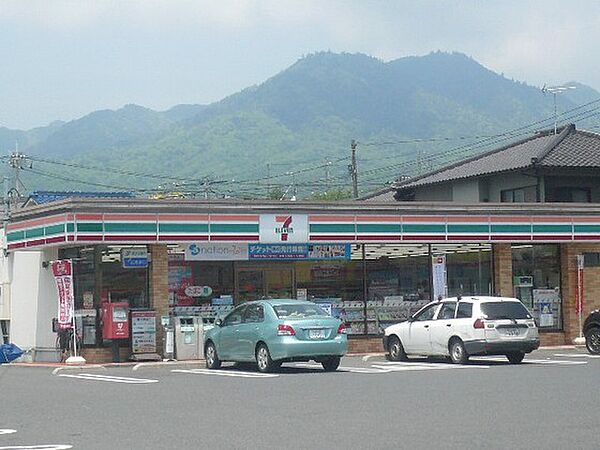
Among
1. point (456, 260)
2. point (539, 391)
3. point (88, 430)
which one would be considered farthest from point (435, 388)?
point (456, 260)

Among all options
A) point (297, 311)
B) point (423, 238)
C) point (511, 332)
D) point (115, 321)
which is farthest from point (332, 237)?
point (511, 332)

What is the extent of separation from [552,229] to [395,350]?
9.02 m

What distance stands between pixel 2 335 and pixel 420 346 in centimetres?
1374

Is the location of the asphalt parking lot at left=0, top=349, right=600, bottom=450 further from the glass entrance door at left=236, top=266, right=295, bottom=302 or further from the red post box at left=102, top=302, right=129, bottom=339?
the glass entrance door at left=236, top=266, right=295, bottom=302

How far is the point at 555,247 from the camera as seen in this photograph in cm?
3566

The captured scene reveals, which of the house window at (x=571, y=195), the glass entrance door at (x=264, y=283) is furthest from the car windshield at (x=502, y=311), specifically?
the house window at (x=571, y=195)

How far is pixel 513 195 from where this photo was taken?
45.0 metres

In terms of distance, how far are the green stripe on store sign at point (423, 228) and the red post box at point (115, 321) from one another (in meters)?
8.64

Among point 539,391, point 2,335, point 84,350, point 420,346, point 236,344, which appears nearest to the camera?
point 539,391

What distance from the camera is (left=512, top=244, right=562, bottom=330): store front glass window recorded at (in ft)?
115

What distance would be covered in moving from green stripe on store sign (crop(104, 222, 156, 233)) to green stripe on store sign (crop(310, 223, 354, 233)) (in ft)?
15.7

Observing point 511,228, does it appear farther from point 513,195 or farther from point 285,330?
point 285,330

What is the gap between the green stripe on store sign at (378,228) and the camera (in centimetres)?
3244

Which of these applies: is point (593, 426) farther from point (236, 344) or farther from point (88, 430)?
point (236, 344)
